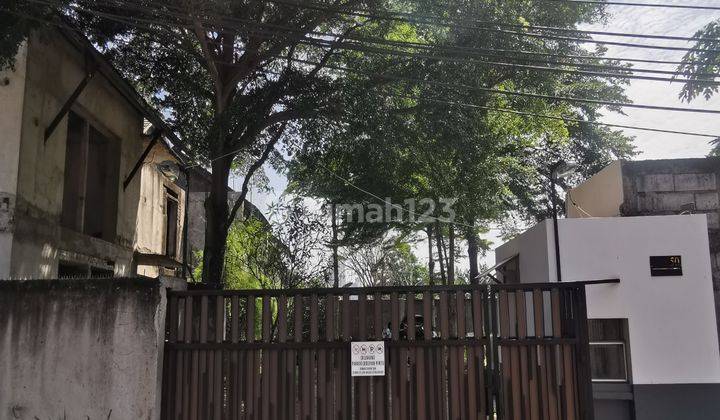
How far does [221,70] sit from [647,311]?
9660mm

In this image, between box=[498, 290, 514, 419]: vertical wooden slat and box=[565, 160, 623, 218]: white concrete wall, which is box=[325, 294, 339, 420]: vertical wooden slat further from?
box=[565, 160, 623, 218]: white concrete wall

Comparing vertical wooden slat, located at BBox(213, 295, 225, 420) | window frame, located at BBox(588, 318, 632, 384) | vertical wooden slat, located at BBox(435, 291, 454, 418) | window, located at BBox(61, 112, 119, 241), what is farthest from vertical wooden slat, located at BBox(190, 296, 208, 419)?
window frame, located at BBox(588, 318, 632, 384)

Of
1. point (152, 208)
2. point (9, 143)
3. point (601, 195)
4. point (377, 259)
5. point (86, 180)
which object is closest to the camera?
point (9, 143)

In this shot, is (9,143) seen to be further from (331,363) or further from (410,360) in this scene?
(410,360)

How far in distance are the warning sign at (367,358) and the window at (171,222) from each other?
12.1 metres

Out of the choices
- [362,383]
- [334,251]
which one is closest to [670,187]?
[334,251]

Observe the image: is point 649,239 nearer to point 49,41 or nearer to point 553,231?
point 553,231

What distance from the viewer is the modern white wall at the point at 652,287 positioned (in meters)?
10.4

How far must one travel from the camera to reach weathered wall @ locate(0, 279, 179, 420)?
5820 millimetres

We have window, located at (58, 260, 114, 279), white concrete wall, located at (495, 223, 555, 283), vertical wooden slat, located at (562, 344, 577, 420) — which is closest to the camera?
vertical wooden slat, located at (562, 344, 577, 420)

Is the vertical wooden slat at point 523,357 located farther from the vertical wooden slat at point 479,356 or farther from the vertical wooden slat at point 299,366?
the vertical wooden slat at point 299,366

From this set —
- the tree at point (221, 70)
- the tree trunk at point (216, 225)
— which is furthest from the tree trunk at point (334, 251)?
the tree trunk at point (216, 225)

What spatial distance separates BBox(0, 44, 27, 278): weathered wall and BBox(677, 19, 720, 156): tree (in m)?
9.98

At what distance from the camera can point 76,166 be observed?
448 inches
